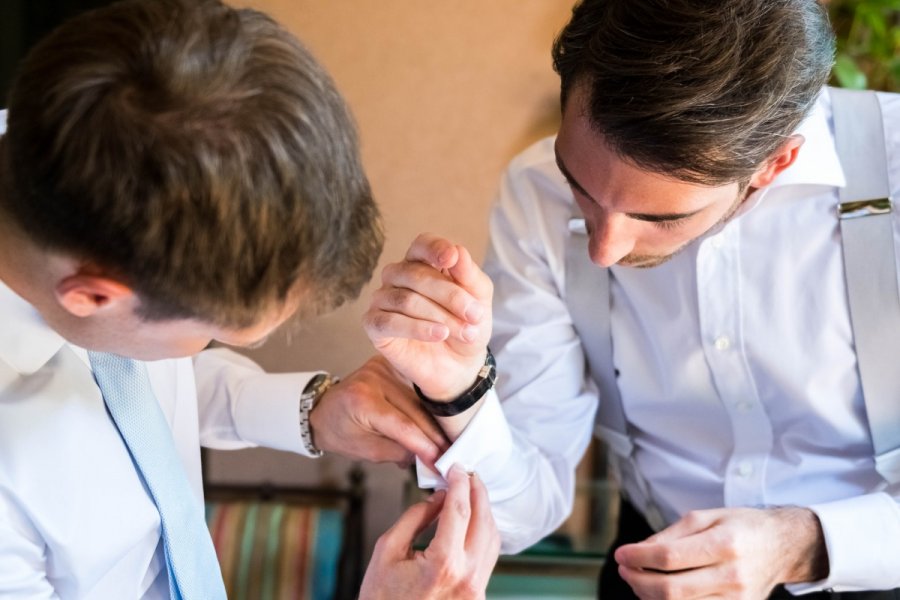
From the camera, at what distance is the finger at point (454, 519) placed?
0.96 metres

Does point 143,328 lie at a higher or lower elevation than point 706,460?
higher

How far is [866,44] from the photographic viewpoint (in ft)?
6.88

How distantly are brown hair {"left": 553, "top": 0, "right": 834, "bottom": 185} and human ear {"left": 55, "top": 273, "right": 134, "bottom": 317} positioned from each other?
58cm

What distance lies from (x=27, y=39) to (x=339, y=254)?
1.19m

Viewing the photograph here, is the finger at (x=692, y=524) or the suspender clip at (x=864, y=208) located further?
the suspender clip at (x=864, y=208)

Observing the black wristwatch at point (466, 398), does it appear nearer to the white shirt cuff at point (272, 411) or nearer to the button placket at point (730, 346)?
the white shirt cuff at point (272, 411)

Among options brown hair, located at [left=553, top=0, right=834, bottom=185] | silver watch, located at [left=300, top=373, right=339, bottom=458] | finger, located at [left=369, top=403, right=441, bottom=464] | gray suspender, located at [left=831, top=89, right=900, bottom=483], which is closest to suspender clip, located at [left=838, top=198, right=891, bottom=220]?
gray suspender, located at [left=831, top=89, right=900, bottom=483]

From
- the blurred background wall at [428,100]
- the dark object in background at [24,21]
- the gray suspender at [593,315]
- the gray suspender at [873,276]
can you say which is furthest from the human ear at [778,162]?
the dark object in background at [24,21]

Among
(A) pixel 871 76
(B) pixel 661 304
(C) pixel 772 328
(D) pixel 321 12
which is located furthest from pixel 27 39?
(A) pixel 871 76

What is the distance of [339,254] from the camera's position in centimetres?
76

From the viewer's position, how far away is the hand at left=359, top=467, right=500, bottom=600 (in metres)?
0.95

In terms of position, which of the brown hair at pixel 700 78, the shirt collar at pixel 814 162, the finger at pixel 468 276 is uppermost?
the brown hair at pixel 700 78

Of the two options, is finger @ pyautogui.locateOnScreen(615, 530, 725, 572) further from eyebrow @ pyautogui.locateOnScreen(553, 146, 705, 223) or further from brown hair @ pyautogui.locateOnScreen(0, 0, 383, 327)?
brown hair @ pyautogui.locateOnScreen(0, 0, 383, 327)

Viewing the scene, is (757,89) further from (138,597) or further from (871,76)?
(871,76)
